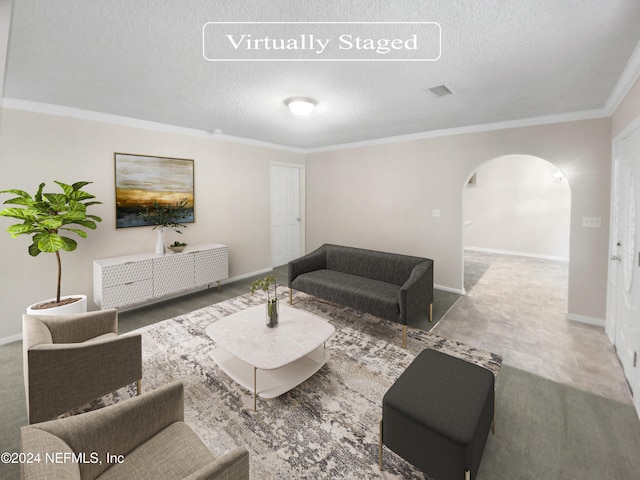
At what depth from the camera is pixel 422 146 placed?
15.5 feet

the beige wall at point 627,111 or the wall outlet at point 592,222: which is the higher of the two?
the beige wall at point 627,111

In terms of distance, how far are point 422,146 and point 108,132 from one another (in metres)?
4.53

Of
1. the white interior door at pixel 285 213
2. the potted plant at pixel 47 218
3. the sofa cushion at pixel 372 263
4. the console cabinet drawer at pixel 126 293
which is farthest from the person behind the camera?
the white interior door at pixel 285 213

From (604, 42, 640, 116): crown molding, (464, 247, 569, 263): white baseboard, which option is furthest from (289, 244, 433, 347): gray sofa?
(464, 247, 569, 263): white baseboard

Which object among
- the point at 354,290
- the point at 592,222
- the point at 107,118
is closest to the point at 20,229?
the point at 107,118

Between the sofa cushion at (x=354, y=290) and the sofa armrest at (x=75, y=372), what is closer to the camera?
the sofa armrest at (x=75, y=372)

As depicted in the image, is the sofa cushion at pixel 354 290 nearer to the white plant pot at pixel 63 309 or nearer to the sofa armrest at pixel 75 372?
the sofa armrest at pixel 75 372

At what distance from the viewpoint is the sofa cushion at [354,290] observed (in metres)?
3.14

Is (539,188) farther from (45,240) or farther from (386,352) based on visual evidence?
(45,240)

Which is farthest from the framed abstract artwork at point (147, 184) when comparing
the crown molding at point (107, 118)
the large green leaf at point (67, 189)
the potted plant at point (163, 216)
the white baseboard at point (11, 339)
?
the white baseboard at point (11, 339)

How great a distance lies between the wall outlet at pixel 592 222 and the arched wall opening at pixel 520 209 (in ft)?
10.6

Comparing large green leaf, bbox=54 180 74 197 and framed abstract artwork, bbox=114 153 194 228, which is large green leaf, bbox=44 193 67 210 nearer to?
large green leaf, bbox=54 180 74 197

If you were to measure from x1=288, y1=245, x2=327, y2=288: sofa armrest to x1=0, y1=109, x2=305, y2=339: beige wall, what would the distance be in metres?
1.61

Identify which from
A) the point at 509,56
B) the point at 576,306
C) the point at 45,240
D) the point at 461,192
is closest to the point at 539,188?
the point at 461,192
